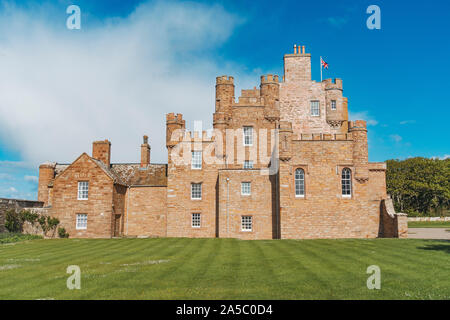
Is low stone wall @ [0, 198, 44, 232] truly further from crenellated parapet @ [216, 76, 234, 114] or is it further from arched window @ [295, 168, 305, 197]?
arched window @ [295, 168, 305, 197]

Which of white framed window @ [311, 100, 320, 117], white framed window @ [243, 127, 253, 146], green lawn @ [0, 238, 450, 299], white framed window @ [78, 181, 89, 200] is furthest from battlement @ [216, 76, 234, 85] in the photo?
green lawn @ [0, 238, 450, 299]

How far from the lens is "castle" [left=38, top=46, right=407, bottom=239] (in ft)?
102

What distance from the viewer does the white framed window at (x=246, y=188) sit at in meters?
34.2

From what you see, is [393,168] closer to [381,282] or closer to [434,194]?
[434,194]

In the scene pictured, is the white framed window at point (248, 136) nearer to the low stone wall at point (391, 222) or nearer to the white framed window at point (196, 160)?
the white framed window at point (196, 160)

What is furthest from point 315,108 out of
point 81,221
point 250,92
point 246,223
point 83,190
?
point 81,221

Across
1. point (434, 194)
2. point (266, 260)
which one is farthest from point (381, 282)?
point (434, 194)

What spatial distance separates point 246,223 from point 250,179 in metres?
4.36

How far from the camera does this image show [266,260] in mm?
16797

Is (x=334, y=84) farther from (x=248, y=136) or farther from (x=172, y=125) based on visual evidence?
(x=172, y=125)

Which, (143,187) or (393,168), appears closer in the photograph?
(143,187)

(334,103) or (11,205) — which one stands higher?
(334,103)

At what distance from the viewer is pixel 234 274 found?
1355 cm
